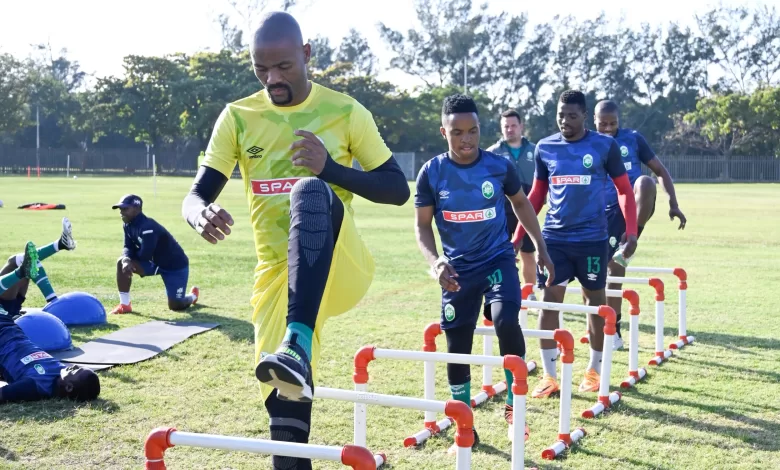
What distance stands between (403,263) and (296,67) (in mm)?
13050

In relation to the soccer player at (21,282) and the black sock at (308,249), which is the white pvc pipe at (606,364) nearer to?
the black sock at (308,249)

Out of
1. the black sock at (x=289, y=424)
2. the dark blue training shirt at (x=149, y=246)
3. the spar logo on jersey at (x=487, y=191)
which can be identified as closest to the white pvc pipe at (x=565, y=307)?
the spar logo on jersey at (x=487, y=191)

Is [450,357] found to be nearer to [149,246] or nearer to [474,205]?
[474,205]

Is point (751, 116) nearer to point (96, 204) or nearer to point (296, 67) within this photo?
point (96, 204)

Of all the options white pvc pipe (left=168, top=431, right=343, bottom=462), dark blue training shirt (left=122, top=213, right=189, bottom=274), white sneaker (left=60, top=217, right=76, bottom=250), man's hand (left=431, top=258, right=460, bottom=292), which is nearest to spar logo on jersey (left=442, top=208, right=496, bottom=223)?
man's hand (left=431, top=258, right=460, bottom=292)

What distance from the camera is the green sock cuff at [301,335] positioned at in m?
3.64

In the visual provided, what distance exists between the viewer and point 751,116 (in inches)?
2662

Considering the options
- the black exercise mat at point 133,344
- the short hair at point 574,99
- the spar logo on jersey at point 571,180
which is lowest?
the black exercise mat at point 133,344

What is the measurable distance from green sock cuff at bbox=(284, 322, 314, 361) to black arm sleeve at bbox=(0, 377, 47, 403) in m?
4.31

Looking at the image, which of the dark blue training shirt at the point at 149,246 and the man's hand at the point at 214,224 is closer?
the man's hand at the point at 214,224

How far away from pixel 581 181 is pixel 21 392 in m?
4.91

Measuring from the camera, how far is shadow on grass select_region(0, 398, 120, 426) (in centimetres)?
671

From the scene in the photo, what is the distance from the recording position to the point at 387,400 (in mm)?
4805

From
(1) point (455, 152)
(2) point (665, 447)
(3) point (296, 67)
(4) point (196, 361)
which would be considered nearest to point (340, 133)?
(3) point (296, 67)
